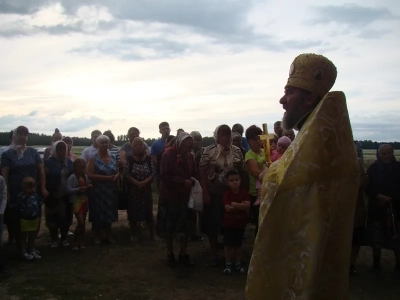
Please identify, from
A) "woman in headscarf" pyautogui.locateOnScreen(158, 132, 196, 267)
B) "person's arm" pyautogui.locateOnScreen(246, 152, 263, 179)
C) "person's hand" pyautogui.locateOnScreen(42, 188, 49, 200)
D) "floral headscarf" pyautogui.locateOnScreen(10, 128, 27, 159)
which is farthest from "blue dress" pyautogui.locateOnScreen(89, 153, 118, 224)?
"person's arm" pyautogui.locateOnScreen(246, 152, 263, 179)

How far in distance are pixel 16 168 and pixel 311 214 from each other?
A: 6.26 meters

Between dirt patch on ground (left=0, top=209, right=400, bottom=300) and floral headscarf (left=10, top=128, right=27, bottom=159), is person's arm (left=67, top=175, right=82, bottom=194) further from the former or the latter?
dirt patch on ground (left=0, top=209, right=400, bottom=300)

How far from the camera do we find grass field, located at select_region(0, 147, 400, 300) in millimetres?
5762

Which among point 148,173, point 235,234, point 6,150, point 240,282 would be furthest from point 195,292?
point 6,150

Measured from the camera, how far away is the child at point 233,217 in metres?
6.54

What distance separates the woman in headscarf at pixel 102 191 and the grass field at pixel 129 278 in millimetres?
410

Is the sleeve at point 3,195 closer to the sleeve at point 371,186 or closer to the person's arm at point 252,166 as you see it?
the person's arm at point 252,166

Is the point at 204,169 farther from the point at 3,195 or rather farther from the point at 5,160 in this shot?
the point at 5,160

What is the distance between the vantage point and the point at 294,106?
2.41m

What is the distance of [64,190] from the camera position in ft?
25.4

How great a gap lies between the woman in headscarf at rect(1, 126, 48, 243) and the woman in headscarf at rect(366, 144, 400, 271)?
200 inches

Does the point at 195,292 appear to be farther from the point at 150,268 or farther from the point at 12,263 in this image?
the point at 12,263

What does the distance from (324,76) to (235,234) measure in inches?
176

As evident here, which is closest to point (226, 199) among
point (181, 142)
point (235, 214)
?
point (235, 214)
